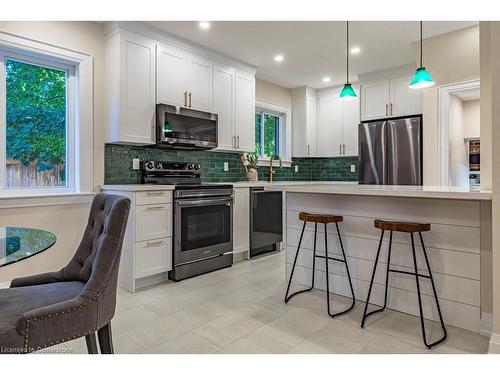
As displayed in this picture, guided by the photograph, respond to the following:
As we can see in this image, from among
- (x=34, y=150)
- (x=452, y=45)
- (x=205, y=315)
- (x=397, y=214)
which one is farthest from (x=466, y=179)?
(x=34, y=150)

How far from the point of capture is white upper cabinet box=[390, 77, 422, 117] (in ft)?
15.2

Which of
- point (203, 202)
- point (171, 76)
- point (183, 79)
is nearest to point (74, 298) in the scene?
point (203, 202)

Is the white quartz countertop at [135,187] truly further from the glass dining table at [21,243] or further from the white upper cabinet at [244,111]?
the white upper cabinet at [244,111]

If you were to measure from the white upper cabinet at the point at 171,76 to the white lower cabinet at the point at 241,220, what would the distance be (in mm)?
1273

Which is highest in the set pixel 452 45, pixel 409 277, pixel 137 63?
pixel 452 45

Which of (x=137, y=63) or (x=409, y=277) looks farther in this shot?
(x=137, y=63)

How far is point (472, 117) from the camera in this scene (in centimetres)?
436

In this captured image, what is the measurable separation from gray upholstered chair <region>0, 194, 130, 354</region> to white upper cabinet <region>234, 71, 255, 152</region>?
2.98m

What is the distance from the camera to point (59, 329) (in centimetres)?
133

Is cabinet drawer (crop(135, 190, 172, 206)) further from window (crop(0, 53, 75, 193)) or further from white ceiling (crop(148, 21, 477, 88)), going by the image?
white ceiling (crop(148, 21, 477, 88))

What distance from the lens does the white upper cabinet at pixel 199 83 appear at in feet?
13.0
